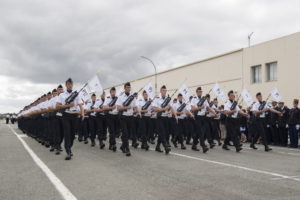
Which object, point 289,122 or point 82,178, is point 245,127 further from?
point 82,178

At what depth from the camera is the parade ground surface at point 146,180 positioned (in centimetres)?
559

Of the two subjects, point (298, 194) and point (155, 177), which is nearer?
point (298, 194)

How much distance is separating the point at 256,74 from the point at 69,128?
23.8m

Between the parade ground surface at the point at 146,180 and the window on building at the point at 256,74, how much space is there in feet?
73.1

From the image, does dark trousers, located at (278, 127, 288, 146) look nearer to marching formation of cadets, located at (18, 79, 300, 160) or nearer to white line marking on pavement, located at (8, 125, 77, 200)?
marching formation of cadets, located at (18, 79, 300, 160)

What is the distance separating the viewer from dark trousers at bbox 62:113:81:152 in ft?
32.9

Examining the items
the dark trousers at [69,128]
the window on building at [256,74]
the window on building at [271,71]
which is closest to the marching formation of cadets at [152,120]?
the dark trousers at [69,128]

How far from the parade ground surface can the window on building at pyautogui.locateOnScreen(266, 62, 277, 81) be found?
67.7 feet

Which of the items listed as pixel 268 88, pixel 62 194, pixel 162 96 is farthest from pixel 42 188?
pixel 268 88

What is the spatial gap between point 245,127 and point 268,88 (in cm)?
1090

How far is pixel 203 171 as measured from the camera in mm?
7785

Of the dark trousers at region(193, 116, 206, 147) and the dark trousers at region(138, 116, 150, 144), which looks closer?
the dark trousers at region(193, 116, 206, 147)

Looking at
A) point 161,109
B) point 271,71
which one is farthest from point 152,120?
point 271,71

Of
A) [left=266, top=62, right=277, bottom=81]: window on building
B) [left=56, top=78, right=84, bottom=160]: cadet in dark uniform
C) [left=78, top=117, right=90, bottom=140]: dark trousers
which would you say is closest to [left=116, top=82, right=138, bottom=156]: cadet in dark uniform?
[left=56, top=78, right=84, bottom=160]: cadet in dark uniform
